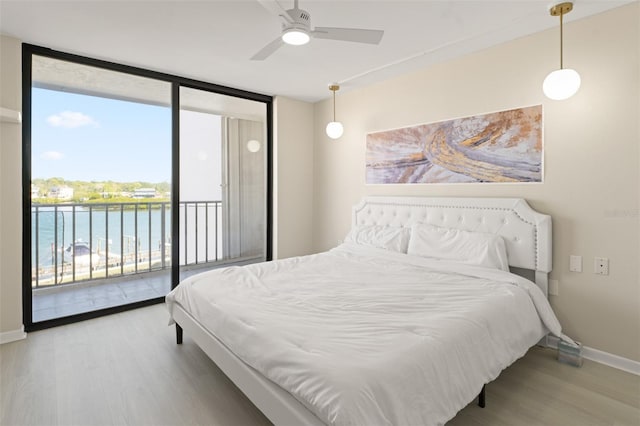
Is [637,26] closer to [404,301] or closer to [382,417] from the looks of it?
[404,301]

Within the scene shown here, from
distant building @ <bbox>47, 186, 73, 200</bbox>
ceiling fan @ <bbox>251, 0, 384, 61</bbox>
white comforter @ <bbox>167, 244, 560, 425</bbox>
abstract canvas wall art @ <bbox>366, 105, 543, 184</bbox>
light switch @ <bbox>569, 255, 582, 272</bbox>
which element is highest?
ceiling fan @ <bbox>251, 0, 384, 61</bbox>

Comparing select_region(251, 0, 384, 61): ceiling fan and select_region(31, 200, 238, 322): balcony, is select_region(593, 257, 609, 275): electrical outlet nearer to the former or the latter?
Result: select_region(251, 0, 384, 61): ceiling fan

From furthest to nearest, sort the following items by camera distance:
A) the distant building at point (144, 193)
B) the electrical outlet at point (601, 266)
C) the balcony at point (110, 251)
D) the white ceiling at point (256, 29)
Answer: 1. the distant building at point (144, 193)
2. the balcony at point (110, 251)
3. the electrical outlet at point (601, 266)
4. the white ceiling at point (256, 29)

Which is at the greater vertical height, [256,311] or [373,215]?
[373,215]

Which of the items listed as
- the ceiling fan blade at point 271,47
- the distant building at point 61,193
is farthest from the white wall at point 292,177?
the distant building at point 61,193

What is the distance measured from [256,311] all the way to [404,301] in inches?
34.5

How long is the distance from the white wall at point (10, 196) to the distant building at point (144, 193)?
1.37 metres

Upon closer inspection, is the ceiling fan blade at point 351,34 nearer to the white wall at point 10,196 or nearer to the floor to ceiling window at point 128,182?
the floor to ceiling window at point 128,182

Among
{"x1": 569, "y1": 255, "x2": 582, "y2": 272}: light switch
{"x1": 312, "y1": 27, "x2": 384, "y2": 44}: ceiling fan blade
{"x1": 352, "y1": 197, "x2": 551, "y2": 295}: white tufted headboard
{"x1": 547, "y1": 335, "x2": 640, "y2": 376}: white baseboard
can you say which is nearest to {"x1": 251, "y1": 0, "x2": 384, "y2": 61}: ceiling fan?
{"x1": 312, "y1": 27, "x2": 384, "y2": 44}: ceiling fan blade

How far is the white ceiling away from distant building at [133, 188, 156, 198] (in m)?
1.47

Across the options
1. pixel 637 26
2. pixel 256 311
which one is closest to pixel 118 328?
pixel 256 311

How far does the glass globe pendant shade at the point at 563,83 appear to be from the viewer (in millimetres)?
2166

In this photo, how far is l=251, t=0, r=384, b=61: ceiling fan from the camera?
176 centimetres

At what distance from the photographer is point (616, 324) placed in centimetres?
229
